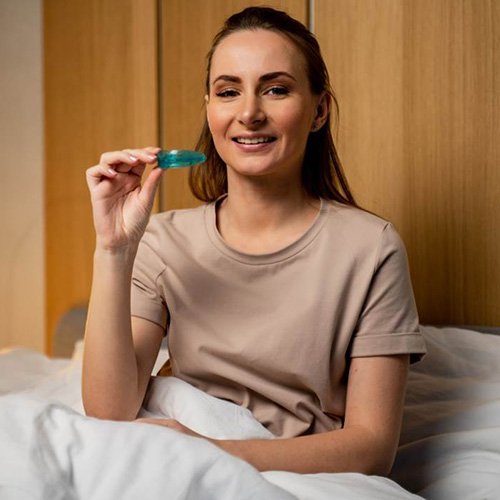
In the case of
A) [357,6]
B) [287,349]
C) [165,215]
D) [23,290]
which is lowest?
[23,290]

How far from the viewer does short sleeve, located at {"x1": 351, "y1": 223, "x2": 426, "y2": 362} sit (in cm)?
131

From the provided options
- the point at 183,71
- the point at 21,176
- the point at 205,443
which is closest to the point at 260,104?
the point at 205,443

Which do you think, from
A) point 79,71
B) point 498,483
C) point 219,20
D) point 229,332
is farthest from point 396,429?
point 79,71

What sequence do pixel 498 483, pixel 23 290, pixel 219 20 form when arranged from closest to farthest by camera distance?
pixel 498 483, pixel 219 20, pixel 23 290

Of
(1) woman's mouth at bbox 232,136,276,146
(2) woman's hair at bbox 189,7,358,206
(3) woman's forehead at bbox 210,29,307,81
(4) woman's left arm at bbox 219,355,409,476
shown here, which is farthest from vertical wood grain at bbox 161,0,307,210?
(4) woman's left arm at bbox 219,355,409,476

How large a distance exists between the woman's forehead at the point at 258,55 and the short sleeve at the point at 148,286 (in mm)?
322

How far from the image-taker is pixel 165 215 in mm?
1523

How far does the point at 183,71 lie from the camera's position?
2430mm

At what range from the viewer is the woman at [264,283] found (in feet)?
4.33

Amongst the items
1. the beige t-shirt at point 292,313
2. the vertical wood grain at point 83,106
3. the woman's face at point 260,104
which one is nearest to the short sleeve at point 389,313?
the beige t-shirt at point 292,313

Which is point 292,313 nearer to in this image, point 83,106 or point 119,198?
point 119,198

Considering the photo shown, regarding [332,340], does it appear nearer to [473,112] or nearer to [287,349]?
[287,349]

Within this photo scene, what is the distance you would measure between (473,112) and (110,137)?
1294mm

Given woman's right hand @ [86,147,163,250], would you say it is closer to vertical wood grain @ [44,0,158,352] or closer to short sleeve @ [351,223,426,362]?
short sleeve @ [351,223,426,362]
